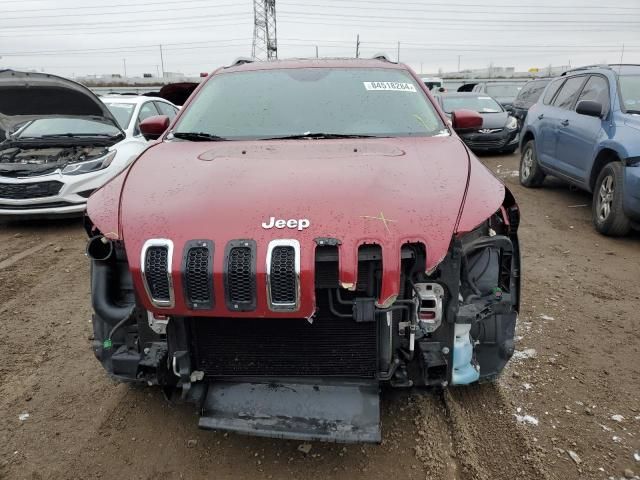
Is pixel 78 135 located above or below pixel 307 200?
below

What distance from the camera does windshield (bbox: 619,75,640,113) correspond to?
587cm

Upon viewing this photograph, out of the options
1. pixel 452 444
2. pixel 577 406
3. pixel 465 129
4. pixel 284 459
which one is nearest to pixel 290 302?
pixel 284 459

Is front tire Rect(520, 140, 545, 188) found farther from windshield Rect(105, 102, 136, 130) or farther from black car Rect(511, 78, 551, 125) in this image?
windshield Rect(105, 102, 136, 130)

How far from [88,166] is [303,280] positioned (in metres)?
5.54

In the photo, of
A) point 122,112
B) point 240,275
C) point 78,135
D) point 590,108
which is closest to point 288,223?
point 240,275

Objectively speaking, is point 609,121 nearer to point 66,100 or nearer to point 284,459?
point 284,459

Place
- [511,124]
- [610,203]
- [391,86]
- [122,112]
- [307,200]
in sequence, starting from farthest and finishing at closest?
[511,124] < [122,112] < [610,203] < [391,86] < [307,200]

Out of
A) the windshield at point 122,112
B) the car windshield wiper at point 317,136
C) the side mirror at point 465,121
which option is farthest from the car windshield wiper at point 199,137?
the windshield at point 122,112

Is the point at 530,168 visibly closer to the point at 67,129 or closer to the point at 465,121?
the point at 465,121

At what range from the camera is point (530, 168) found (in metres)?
8.28

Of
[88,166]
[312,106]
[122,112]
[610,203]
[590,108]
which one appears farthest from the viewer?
[122,112]

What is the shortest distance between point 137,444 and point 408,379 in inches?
54.5

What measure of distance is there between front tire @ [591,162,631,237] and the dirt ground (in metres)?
1.75

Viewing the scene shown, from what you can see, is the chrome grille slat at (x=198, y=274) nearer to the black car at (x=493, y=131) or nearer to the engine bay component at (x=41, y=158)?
the engine bay component at (x=41, y=158)
